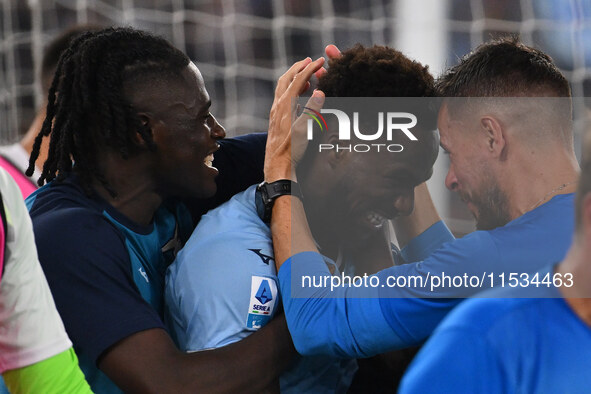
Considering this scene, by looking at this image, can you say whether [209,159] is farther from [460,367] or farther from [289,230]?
[460,367]

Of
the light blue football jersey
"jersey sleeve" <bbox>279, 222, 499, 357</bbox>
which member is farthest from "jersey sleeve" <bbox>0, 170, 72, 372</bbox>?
"jersey sleeve" <bbox>279, 222, 499, 357</bbox>

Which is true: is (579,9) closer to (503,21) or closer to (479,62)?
(503,21)

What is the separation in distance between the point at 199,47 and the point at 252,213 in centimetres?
242

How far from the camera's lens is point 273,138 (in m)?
1.66

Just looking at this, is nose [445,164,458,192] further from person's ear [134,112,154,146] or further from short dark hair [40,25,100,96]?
short dark hair [40,25,100,96]

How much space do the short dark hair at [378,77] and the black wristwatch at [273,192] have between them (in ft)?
0.68

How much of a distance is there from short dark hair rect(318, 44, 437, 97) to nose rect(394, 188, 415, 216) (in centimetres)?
21

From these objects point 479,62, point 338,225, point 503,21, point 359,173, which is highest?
point 503,21

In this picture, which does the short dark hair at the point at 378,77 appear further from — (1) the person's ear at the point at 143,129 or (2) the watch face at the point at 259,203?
(1) the person's ear at the point at 143,129

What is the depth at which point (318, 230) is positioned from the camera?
169 cm

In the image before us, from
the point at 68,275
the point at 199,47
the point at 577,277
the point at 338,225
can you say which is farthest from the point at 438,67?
the point at 577,277

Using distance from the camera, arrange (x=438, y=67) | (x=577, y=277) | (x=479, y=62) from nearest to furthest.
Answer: (x=577, y=277), (x=479, y=62), (x=438, y=67)

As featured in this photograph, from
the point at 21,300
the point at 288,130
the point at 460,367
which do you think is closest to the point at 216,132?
the point at 288,130

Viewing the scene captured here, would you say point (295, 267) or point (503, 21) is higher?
point (503, 21)
